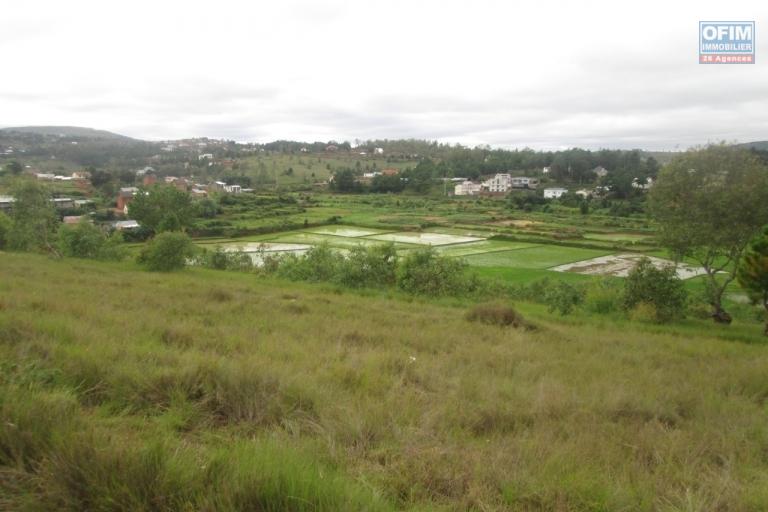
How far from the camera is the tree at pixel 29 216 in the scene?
32156mm

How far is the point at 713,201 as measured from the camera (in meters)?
19.7

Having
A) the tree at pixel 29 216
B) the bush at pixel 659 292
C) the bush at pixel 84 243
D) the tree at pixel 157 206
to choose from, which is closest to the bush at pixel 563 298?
the bush at pixel 659 292

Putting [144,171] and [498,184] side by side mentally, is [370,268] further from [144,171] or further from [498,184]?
[144,171]

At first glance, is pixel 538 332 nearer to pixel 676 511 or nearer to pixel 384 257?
pixel 676 511

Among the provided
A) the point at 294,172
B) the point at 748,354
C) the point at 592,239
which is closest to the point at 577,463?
the point at 748,354

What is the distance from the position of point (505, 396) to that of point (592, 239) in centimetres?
4892

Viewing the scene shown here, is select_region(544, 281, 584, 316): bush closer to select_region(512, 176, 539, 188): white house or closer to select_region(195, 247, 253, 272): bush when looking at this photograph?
select_region(195, 247, 253, 272): bush

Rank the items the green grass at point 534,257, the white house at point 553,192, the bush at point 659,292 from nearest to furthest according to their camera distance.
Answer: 1. the bush at point 659,292
2. the green grass at point 534,257
3. the white house at point 553,192

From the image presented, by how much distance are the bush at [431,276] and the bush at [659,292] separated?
24.8 feet

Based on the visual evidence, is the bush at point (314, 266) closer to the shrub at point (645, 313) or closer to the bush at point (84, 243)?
the bush at point (84, 243)

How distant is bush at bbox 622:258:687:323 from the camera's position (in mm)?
19469

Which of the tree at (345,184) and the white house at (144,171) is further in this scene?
the tree at (345,184)

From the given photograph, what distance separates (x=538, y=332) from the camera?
12844 mm

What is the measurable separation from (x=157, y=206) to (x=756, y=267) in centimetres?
4381
